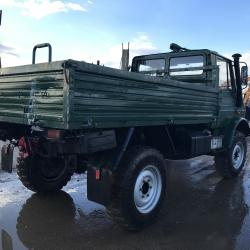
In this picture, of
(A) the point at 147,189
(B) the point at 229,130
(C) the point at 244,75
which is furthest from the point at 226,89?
(A) the point at 147,189

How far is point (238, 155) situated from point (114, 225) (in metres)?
4.09

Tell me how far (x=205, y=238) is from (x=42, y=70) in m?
2.83

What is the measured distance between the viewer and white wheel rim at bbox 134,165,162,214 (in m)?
5.04

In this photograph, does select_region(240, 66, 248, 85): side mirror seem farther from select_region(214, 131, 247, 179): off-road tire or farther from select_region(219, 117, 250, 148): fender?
select_region(214, 131, 247, 179): off-road tire

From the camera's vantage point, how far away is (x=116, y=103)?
4.62m

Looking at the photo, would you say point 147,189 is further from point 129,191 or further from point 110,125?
point 110,125

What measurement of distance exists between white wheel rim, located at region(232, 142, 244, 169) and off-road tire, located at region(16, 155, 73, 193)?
11.7 feet

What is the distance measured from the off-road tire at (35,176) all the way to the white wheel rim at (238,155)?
355cm

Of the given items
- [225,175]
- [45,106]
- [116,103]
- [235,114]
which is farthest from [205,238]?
[235,114]

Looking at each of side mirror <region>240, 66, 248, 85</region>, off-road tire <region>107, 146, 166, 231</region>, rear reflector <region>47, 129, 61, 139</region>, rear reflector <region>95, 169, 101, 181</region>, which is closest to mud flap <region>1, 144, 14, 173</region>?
rear reflector <region>47, 129, 61, 139</region>

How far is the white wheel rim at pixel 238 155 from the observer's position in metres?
8.07

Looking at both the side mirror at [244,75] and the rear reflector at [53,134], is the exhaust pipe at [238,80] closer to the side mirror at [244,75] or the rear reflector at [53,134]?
the side mirror at [244,75]

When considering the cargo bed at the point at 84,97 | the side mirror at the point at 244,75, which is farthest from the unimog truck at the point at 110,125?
the side mirror at the point at 244,75

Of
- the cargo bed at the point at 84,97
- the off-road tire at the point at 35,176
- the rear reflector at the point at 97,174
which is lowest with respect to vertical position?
the off-road tire at the point at 35,176
